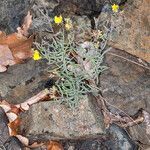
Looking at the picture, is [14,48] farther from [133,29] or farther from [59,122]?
[133,29]

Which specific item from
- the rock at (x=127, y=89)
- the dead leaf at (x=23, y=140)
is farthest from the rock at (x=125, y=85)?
the dead leaf at (x=23, y=140)

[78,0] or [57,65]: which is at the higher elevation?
[78,0]

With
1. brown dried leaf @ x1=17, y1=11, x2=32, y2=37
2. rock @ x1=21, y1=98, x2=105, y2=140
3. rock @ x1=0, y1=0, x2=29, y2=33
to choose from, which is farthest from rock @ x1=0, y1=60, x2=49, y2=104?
rock @ x1=0, y1=0, x2=29, y2=33

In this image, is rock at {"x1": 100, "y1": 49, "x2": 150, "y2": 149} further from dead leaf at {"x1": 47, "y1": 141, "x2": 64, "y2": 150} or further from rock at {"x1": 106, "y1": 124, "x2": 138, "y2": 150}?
dead leaf at {"x1": 47, "y1": 141, "x2": 64, "y2": 150}

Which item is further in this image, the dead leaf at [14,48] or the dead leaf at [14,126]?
the dead leaf at [14,48]

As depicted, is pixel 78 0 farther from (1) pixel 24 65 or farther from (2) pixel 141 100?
(2) pixel 141 100

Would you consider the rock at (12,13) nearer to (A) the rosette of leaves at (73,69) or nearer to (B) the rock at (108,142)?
(A) the rosette of leaves at (73,69)

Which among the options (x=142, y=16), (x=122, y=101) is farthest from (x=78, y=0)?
(x=122, y=101)
